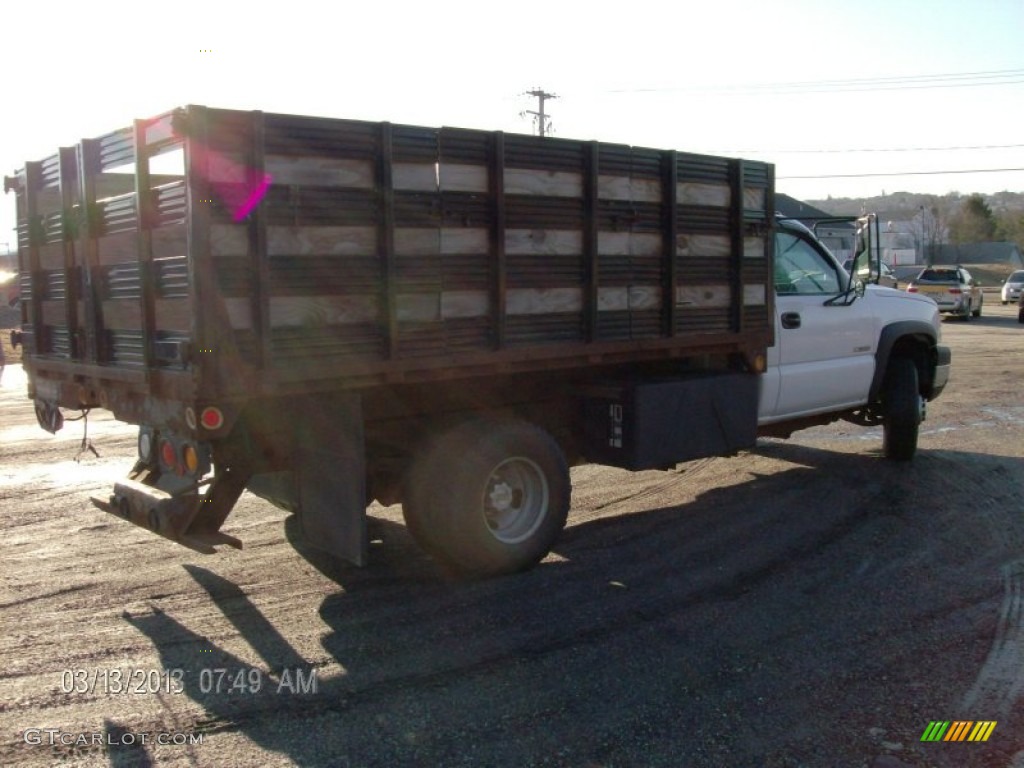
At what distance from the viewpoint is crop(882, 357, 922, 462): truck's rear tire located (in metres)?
8.90

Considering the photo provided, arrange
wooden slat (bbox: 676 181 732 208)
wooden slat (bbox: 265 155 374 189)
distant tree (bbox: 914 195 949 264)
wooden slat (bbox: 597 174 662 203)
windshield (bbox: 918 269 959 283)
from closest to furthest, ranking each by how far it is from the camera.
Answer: wooden slat (bbox: 265 155 374 189), wooden slat (bbox: 597 174 662 203), wooden slat (bbox: 676 181 732 208), windshield (bbox: 918 269 959 283), distant tree (bbox: 914 195 949 264)

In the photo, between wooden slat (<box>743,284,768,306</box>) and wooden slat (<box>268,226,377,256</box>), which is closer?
wooden slat (<box>268,226,377,256</box>)

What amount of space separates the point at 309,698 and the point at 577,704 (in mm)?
1171

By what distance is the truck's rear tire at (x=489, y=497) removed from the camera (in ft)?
18.3

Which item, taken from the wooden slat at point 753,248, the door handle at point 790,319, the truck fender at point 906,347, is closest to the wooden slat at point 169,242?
the wooden slat at point 753,248

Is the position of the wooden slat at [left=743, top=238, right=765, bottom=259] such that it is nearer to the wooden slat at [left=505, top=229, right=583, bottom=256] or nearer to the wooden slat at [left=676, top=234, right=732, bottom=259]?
the wooden slat at [left=676, top=234, right=732, bottom=259]

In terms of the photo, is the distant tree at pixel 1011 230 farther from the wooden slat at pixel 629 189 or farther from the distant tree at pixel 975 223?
the wooden slat at pixel 629 189

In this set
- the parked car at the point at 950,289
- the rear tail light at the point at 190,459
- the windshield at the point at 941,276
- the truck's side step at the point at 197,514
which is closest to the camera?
the rear tail light at the point at 190,459

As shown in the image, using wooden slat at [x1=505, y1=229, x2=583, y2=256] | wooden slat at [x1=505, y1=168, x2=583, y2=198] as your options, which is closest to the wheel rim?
wooden slat at [x1=505, y1=229, x2=583, y2=256]

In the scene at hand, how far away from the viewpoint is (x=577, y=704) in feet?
13.6

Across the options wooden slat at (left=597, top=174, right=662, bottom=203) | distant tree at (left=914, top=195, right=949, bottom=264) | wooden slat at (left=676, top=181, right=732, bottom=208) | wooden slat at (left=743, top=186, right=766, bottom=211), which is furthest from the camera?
distant tree at (left=914, top=195, right=949, bottom=264)

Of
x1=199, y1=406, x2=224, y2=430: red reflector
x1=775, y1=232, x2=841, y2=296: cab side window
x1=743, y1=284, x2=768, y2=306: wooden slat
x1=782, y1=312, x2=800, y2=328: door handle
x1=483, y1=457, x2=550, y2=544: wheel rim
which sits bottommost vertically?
x1=483, y1=457, x2=550, y2=544: wheel rim

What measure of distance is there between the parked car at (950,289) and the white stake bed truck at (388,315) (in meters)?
27.4

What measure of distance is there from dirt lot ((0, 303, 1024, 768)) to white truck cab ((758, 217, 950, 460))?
0.89m
